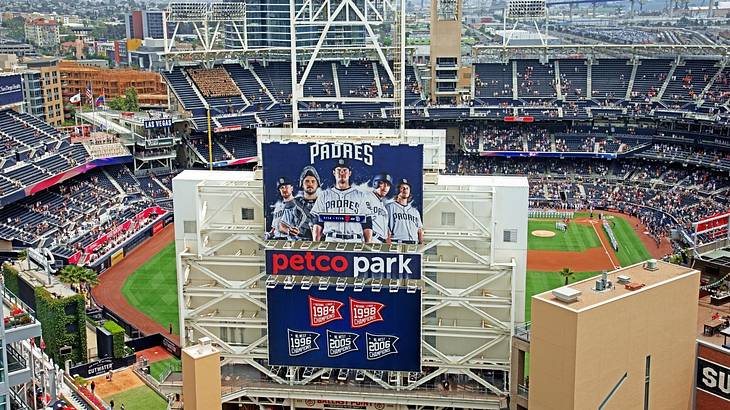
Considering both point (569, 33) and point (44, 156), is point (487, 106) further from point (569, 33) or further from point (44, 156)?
point (569, 33)

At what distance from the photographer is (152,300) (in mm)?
51781

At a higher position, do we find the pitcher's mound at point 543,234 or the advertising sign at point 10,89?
the advertising sign at point 10,89

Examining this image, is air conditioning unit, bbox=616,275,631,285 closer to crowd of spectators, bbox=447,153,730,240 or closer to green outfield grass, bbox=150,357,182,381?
green outfield grass, bbox=150,357,182,381

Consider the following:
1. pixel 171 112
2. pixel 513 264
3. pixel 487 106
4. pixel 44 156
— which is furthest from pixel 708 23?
pixel 513 264

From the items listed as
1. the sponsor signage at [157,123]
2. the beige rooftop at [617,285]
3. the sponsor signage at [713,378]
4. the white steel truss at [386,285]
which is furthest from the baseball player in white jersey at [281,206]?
the sponsor signage at [157,123]

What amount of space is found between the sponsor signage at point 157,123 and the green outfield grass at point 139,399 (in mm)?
43532

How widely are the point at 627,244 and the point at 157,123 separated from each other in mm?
44288

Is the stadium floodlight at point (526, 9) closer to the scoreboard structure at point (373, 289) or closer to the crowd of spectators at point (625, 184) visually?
the crowd of spectators at point (625, 184)

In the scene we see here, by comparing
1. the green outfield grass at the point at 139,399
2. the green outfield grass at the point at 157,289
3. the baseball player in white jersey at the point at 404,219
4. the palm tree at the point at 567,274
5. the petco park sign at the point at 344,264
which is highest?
the baseball player in white jersey at the point at 404,219

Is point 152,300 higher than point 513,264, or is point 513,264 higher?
point 513,264

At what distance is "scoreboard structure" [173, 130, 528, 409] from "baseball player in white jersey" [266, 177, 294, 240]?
0.06m

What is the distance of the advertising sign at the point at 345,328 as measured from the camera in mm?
31766

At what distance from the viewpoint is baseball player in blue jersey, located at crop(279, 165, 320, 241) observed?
32031mm

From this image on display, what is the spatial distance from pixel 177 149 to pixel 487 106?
33.1m
